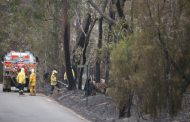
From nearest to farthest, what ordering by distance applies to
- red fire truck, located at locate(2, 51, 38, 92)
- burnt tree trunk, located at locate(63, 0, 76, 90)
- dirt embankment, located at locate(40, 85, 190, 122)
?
1. dirt embankment, located at locate(40, 85, 190, 122)
2. burnt tree trunk, located at locate(63, 0, 76, 90)
3. red fire truck, located at locate(2, 51, 38, 92)

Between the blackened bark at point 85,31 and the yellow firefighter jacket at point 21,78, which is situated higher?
the blackened bark at point 85,31

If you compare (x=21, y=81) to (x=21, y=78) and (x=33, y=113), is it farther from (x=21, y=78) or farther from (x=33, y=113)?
(x=33, y=113)

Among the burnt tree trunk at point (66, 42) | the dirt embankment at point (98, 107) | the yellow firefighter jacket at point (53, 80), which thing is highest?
the burnt tree trunk at point (66, 42)

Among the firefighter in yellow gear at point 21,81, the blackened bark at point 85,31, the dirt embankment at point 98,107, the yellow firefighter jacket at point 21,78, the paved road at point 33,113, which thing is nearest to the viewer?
the dirt embankment at point 98,107

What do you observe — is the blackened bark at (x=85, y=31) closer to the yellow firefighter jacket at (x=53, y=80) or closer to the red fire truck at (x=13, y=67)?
the yellow firefighter jacket at (x=53, y=80)

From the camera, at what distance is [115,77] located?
58.0ft

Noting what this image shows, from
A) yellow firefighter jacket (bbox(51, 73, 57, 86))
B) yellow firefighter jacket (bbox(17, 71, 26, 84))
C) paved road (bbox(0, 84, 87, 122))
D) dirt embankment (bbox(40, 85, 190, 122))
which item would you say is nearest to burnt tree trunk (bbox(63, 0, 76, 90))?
dirt embankment (bbox(40, 85, 190, 122))

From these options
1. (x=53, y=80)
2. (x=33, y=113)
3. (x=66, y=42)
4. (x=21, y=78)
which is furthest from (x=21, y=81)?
(x=33, y=113)

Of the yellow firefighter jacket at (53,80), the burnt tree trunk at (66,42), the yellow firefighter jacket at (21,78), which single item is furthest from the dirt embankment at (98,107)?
the yellow firefighter jacket at (21,78)

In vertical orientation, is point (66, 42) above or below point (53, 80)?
above

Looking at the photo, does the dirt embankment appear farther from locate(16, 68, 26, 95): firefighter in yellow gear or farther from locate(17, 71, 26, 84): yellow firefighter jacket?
locate(17, 71, 26, 84): yellow firefighter jacket

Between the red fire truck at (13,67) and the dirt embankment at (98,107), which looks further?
the red fire truck at (13,67)

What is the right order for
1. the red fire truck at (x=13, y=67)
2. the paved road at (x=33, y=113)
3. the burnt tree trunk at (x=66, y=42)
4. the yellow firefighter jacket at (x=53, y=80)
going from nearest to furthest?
the paved road at (x=33, y=113) → the burnt tree trunk at (x=66, y=42) → the yellow firefighter jacket at (x=53, y=80) → the red fire truck at (x=13, y=67)

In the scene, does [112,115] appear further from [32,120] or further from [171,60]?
[171,60]
